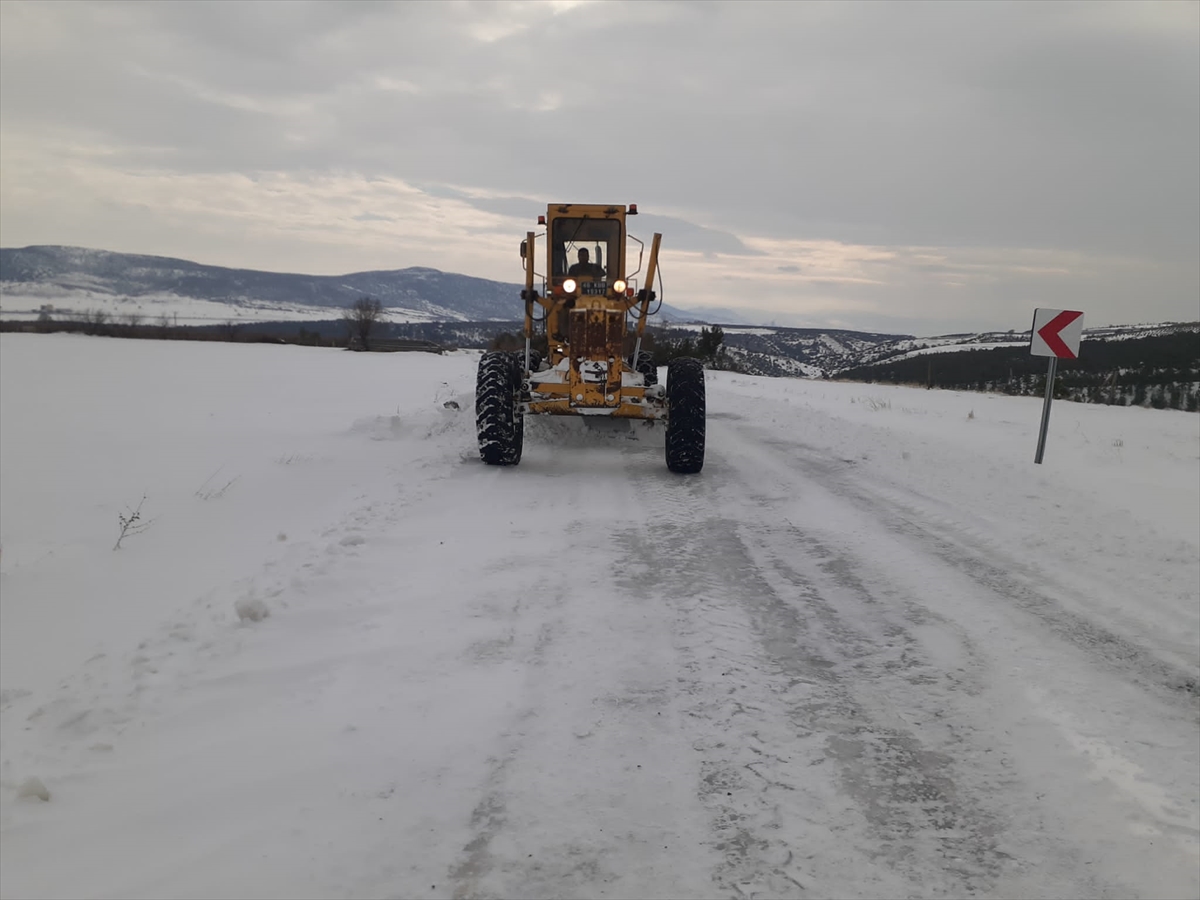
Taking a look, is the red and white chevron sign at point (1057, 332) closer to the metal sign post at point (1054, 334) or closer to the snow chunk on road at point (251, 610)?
the metal sign post at point (1054, 334)

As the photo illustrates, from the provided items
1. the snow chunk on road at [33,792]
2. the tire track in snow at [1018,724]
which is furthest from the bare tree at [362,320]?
the snow chunk on road at [33,792]

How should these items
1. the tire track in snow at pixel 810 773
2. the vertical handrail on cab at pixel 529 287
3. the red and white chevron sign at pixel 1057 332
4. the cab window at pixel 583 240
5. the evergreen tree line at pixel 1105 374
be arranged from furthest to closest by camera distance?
the evergreen tree line at pixel 1105 374
the cab window at pixel 583 240
the vertical handrail on cab at pixel 529 287
the red and white chevron sign at pixel 1057 332
the tire track in snow at pixel 810 773

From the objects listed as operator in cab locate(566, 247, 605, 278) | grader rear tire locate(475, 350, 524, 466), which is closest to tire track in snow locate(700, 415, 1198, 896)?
grader rear tire locate(475, 350, 524, 466)

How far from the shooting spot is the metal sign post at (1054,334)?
28.8 ft

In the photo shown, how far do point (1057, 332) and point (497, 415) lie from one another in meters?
6.97

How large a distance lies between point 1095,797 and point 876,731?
2.43ft

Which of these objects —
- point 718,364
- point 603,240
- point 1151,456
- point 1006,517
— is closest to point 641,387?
point 603,240

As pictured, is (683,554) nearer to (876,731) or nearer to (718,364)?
(876,731)

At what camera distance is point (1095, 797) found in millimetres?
2527

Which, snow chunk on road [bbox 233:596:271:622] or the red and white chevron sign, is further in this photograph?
the red and white chevron sign

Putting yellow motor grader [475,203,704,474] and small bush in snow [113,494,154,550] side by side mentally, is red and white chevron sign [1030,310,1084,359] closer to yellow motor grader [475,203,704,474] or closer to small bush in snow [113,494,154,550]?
yellow motor grader [475,203,704,474]

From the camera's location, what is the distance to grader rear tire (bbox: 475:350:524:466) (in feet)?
26.0

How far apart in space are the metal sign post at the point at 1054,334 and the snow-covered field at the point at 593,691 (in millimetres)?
2278

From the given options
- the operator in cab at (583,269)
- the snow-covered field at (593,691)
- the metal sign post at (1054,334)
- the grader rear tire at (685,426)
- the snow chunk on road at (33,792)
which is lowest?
the snow chunk on road at (33,792)
